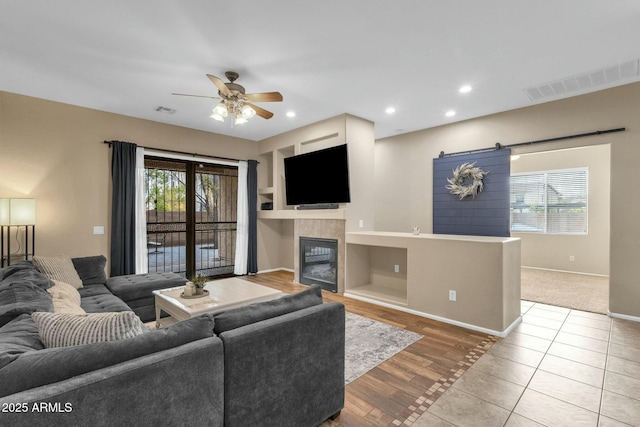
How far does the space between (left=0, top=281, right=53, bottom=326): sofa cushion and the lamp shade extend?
1732 mm

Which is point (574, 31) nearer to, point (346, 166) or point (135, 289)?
point (346, 166)

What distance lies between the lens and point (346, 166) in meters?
4.55

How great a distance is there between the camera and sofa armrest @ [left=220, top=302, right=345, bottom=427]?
1.45 metres

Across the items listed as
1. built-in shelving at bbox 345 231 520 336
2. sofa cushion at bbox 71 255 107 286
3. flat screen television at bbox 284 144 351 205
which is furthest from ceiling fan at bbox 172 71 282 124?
sofa cushion at bbox 71 255 107 286

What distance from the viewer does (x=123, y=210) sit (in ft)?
15.3

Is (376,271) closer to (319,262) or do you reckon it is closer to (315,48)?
(319,262)

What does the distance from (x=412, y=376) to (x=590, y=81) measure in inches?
153

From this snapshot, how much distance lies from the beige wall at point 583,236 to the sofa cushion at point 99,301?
22.9 ft

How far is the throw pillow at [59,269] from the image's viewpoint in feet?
10.6

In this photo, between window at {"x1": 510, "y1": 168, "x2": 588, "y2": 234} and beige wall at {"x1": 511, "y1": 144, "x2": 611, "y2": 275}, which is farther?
window at {"x1": 510, "y1": 168, "x2": 588, "y2": 234}

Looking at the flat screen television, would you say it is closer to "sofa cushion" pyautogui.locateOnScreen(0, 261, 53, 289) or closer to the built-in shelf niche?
the built-in shelf niche

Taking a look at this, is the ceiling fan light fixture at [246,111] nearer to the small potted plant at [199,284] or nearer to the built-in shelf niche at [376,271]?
the small potted plant at [199,284]

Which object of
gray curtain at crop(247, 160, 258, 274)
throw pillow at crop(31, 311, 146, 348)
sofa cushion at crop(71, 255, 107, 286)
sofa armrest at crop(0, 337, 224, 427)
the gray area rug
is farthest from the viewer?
gray curtain at crop(247, 160, 258, 274)

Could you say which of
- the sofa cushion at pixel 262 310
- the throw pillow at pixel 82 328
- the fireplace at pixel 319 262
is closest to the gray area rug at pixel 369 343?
the sofa cushion at pixel 262 310
